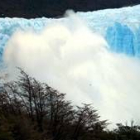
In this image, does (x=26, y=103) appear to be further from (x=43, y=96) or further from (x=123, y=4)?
(x=123, y=4)

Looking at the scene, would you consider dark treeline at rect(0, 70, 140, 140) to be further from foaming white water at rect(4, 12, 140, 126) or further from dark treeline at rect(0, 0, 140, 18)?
dark treeline at rect(0, 0, 140, 18)

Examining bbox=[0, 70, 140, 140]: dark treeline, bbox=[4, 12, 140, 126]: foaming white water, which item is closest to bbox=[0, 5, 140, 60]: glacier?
bbox=[4, 12, 140, 126]: foaming white water

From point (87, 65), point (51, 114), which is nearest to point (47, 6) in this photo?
point (87, 65)

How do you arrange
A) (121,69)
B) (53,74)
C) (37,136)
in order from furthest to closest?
(121,69) < (53,74) < (37,136)

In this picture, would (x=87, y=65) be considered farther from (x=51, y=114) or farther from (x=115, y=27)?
(x=51, y=114)

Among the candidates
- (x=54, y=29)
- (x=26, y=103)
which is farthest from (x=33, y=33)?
(x=26, y=103)

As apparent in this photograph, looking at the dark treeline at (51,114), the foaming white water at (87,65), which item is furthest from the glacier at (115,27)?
the dark treeline at (51,114)

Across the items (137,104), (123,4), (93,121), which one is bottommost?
(93,121)

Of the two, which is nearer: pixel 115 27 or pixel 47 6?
pixel 115 27

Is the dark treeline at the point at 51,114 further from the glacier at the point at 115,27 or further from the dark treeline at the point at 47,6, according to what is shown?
the dark treeline at the point at 47,6
